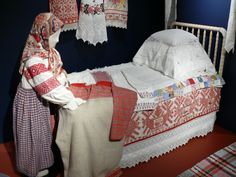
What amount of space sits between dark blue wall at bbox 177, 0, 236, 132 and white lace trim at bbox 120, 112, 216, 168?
19cm

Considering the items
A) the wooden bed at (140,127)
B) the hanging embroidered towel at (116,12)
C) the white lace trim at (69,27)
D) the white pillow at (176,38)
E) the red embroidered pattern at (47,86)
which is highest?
the hanging embroidered towel at (116,12)

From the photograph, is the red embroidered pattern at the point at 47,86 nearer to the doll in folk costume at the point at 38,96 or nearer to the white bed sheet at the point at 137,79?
the doll in folk costume at the point at 38,96

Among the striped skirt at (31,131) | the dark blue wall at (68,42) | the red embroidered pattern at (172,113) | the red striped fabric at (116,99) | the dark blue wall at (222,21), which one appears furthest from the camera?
the dark blue wall at (222,21)

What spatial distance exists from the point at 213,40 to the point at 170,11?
64cm

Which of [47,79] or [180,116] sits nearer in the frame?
[47,79]

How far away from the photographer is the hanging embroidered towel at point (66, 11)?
2.46 meters

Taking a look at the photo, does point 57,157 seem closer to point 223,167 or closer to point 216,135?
point 223,167

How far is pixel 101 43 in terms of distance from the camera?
2939 mm

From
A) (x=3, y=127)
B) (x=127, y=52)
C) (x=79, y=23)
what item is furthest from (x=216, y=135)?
(x=3, y=127)

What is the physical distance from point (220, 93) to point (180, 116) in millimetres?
642

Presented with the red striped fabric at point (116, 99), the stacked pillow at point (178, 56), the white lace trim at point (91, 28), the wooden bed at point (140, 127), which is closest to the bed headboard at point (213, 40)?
the wooden bed at point (140, 127)

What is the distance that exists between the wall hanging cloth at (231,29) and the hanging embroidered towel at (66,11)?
1514 millimetres

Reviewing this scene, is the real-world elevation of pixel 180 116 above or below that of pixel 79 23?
below

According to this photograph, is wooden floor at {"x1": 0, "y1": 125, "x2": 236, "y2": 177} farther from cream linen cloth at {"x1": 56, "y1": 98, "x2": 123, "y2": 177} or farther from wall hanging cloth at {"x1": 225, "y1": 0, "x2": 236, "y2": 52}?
wall hanging cloth at {"x1": 225, "y1": 0, "x2": 236, "y2": 52}
